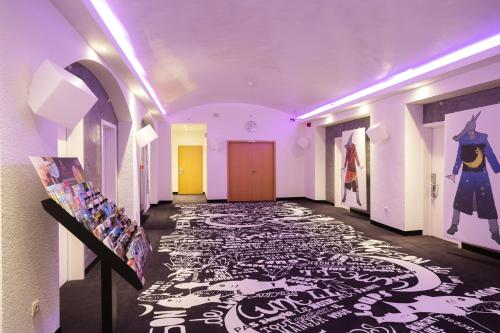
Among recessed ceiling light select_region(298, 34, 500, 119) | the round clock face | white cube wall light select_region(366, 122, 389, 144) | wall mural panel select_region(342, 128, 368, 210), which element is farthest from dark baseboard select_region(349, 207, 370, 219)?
the round clock face

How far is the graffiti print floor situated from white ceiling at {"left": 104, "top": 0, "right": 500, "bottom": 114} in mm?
2982

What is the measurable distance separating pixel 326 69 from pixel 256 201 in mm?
6108

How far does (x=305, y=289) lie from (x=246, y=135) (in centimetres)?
850

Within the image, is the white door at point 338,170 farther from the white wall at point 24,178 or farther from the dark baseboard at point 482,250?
the white wall at point 24,178

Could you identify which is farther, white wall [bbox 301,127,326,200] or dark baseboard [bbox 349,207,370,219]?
white wall [bbox 301,127,326,200]

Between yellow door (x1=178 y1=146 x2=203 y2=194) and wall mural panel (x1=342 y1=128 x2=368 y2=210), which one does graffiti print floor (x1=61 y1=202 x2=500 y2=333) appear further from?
yellow door (x1=178 y1=146 x2=203 y2=194)

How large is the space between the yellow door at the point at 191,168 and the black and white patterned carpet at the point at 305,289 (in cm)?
869

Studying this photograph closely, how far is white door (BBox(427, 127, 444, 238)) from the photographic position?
6.43 m

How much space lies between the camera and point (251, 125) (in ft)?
39.2

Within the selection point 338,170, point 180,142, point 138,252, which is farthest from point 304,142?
point 138,252

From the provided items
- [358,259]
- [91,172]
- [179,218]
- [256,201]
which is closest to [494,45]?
[358,259]

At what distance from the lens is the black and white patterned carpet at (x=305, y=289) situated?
3.02m

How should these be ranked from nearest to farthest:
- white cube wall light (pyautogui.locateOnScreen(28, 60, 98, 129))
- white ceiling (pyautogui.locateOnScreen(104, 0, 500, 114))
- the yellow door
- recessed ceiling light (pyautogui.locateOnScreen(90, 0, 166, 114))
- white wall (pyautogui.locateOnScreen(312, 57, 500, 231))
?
white cube wall light (pyautogui.locateOnScreen(28, 60, 98, 129)) → recessed ceiling light (pyautogui.locateOnScreen(90, 0, 166, 114)) → white ceiling (pyautogui.locateOnScreen(104, 0, 500, 114)) → white wall (pyautogui.locateOnScreen(312, 57, 500, 231)) → the yellow door

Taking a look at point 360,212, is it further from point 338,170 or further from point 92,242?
point 92,242
